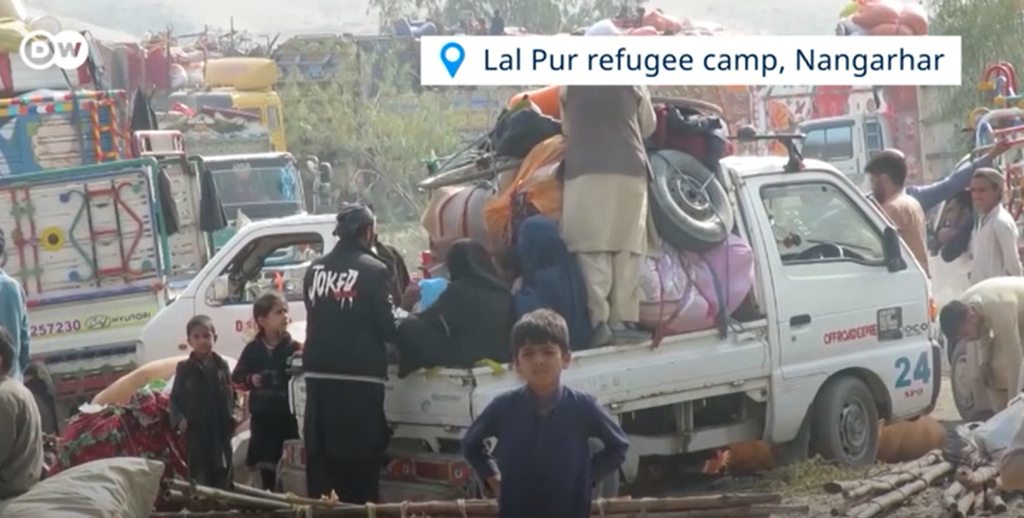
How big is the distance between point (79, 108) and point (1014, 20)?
59.5 ft

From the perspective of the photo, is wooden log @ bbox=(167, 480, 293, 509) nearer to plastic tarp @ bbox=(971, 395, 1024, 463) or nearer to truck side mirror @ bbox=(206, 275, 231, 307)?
plastic tarp @ bbox=(971, 395, 1024, 463)

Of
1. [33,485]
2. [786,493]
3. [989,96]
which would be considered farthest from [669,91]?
[33,485]

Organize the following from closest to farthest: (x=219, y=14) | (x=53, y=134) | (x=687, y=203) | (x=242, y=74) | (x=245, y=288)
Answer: (x=687, y=203) → (x=245, y=288) → (x=53, y=134) → (x=242, y=74) → (x=219, y=14)

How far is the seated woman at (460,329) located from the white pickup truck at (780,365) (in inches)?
4.4

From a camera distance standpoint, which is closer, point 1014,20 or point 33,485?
point 33,485

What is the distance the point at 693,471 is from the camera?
927 centimetres

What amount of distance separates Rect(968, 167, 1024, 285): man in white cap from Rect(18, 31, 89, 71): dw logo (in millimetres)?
8784

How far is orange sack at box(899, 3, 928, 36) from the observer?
20.8 metres

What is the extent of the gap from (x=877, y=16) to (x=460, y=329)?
1404cm

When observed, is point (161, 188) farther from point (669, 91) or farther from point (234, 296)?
point (669, 91)

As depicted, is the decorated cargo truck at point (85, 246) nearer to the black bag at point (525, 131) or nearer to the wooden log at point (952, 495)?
the black bag at point (525, 131)

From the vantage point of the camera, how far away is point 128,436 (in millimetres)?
8594

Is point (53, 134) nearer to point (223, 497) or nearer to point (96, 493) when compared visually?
point (223, 497)

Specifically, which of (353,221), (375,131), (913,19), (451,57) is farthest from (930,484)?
(375,131)
